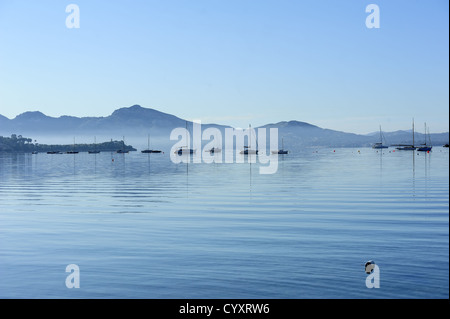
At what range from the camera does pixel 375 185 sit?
1991 inches

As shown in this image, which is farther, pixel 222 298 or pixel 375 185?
pixel 375 185

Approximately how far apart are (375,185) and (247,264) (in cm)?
3622

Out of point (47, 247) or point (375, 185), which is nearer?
point (47, 247)

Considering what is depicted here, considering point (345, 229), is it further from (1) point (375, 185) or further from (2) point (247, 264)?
(1) point (375, 185)

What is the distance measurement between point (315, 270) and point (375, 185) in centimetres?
3640

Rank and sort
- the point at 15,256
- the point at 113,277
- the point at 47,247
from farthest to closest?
Result: the point at 47,247 → the point at 15,256 → the point at 113,277

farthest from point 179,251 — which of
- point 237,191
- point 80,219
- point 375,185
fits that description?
point 375,185
